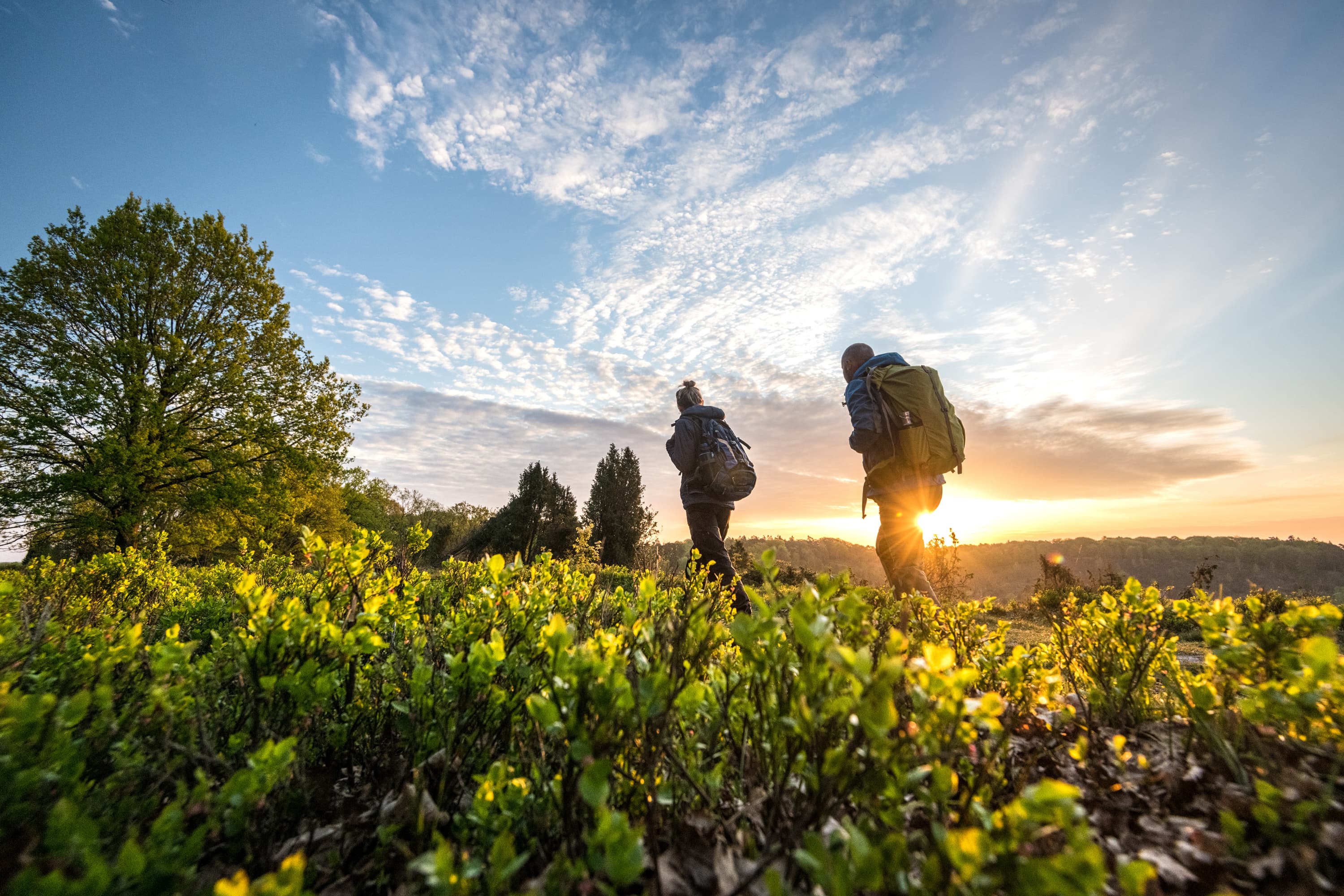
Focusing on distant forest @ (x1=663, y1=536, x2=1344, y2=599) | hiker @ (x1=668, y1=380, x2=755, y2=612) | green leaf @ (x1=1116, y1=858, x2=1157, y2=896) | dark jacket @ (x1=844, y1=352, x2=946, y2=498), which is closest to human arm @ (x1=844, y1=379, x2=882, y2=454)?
dark jacket @ (x1=844, y1=352, x2=946, y2=498)

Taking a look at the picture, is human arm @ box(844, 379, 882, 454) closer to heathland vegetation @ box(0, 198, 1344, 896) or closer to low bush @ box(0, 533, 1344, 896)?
heathland vegetation @ box(0, 198, 1344, 896)

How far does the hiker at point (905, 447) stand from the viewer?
479 centimetres

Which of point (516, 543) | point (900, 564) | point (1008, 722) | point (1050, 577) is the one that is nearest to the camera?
point (1008, 722)

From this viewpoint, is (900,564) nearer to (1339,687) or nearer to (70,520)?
(1339,687)

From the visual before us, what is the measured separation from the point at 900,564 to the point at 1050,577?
10594mm

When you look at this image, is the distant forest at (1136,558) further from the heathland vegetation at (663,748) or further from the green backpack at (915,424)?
the heathland vegetation at (663,748)

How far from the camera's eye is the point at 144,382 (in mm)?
13172

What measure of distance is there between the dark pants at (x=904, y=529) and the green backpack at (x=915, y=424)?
0.19m

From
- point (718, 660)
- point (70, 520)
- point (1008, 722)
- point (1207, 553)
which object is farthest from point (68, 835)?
point (1207, 553)

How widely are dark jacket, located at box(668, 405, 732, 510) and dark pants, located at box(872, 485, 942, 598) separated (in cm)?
169

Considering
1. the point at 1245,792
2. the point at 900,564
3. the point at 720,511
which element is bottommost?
the point at 1245,792

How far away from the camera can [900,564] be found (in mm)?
4680

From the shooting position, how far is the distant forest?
26000 mm

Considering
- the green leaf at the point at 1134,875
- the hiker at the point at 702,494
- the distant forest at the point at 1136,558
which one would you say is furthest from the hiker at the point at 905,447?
the distant forest at the point at 1136,558
